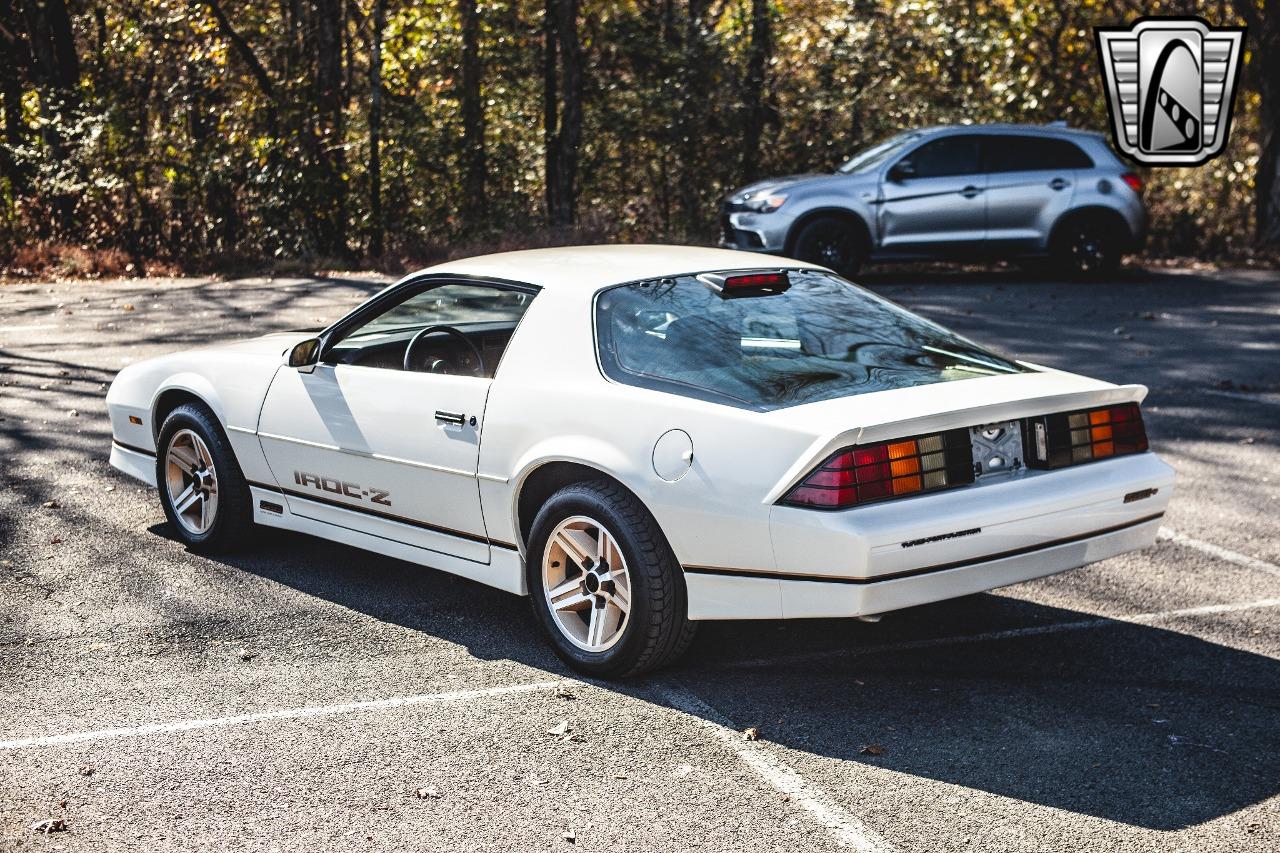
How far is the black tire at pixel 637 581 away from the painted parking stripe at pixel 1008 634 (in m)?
0.42

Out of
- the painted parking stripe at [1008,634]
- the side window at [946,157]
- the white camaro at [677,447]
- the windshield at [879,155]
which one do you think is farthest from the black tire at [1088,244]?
the white camaro at [677,447]

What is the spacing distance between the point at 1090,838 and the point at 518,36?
20268 mm

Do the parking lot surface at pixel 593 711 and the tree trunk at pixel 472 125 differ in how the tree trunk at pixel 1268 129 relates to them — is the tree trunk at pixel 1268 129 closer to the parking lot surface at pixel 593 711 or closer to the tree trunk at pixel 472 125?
the tree trunk at pixel 472 125

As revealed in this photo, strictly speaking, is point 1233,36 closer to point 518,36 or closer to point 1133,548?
point 518,36

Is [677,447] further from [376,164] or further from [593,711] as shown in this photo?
[376,164]

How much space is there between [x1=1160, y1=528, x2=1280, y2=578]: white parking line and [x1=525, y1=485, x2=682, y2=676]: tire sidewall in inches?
118

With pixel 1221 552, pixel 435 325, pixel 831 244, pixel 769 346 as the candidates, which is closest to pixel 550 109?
pixel 831 244

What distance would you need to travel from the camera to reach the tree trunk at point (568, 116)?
20797 mm

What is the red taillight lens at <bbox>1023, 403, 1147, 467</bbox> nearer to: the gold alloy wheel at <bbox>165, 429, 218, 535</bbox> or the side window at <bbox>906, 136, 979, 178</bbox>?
the gold alloy wheel at <bbox>165, 429, 218, 535</bbox>

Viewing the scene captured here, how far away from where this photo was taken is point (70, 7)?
2262 cm

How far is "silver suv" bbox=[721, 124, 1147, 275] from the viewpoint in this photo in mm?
16719

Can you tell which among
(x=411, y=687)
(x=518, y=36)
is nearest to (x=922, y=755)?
(x=411, y=687)

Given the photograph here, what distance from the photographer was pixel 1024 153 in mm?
16938

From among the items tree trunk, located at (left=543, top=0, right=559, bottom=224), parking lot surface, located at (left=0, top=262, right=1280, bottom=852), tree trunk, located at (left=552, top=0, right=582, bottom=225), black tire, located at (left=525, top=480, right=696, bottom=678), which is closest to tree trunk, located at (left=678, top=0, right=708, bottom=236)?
tree trunk, located at (left=552, top=0, right=582, bottom=225)
